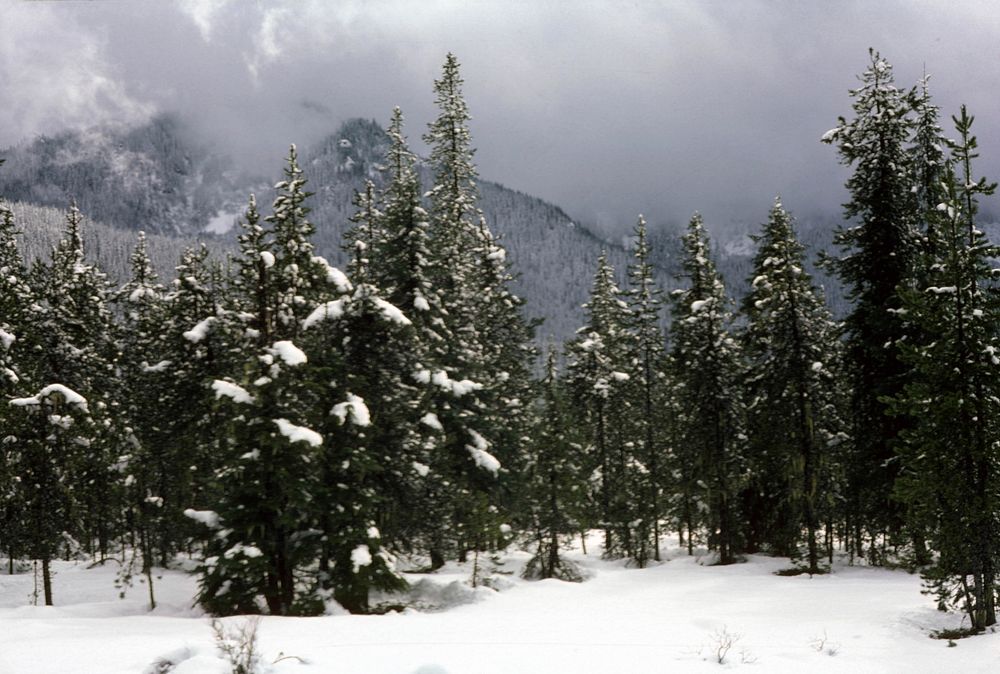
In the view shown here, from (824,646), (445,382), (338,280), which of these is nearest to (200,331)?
(338,280)

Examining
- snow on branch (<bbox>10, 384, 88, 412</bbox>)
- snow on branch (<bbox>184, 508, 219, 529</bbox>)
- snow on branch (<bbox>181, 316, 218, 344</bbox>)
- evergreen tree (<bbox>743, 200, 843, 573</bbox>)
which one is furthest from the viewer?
evergreen tree (<bbox>743, 200, 843, 573</bbox>)

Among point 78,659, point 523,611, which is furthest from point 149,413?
point 78,659

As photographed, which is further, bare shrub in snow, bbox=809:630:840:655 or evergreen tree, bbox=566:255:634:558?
evergreen tree, bbox=566:255:634:558

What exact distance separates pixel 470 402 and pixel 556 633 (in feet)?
50.1

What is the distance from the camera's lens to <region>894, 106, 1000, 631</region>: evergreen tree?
45.0 ft

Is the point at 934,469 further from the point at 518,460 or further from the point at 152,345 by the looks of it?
the point at 152,345

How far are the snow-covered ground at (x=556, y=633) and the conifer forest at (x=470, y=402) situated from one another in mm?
1597

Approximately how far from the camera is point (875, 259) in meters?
24.4

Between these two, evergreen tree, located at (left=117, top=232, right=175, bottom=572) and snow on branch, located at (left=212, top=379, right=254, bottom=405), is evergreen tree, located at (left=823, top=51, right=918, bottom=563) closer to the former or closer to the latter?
snow on branch, located at (left=212, top=379, right=254, bottom=405)

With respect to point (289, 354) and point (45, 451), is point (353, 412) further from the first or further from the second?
point (45, 451)

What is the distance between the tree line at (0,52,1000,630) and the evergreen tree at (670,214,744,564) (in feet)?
0.45

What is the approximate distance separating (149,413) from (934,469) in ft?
87.4

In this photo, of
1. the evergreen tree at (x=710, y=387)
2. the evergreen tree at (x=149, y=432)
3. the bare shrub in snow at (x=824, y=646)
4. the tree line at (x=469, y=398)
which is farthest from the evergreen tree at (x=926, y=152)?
the evergreen tree at (x=149, y=432)

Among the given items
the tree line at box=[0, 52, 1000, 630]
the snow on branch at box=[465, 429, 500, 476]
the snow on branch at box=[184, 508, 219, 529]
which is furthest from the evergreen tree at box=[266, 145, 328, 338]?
the snow on branch at box=[465, 429, 500, 476]
